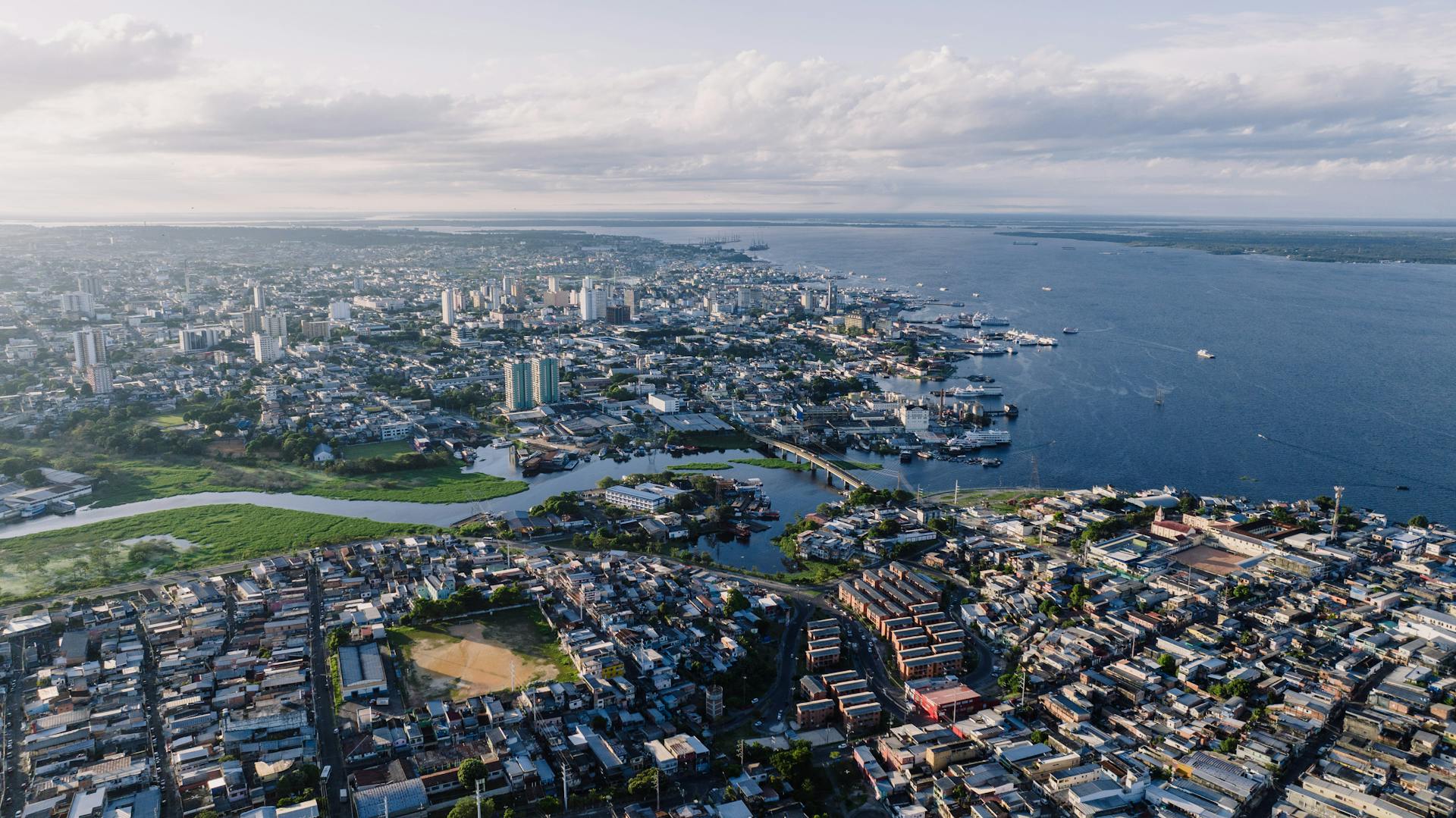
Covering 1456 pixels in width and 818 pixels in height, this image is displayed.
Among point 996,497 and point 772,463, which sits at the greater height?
point 996,497

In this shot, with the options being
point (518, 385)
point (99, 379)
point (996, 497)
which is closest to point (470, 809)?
point (996, 497)

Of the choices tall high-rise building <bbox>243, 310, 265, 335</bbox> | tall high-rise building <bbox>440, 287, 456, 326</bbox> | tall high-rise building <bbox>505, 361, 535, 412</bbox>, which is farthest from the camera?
tall high-rise building <bbox>440, 287, 456, 326</bbox>

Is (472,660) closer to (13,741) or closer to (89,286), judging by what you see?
(13,741)

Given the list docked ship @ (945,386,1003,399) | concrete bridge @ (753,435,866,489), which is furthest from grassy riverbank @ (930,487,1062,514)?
docked ship @ (945,386,1003,399)

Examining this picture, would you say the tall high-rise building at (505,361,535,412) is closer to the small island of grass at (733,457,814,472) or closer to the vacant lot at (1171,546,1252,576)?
the small island of grass at (733,457,814,472)

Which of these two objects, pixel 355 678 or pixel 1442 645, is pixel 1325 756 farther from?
pixel 355 678

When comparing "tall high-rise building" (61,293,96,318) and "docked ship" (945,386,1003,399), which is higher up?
"tall high-rise building" (61,293,96,318)

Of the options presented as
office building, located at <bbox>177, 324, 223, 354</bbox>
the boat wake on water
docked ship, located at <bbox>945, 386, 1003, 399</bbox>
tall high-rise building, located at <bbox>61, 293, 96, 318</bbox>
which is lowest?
the boat wake on water
